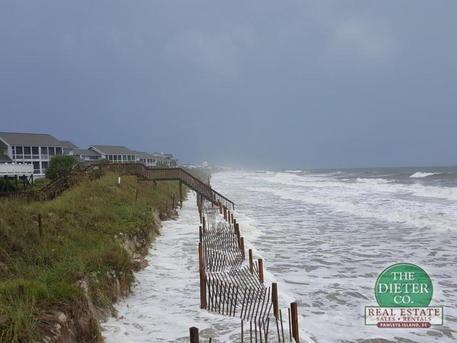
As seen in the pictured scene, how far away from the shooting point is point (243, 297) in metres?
10.2

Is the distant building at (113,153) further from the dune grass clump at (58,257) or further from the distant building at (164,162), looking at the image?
the dune grass clump at (58,257)

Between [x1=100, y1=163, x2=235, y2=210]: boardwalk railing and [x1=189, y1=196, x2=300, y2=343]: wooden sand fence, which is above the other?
[x1=100, y1=163, x2=235, y2=210]: boardwalk railing

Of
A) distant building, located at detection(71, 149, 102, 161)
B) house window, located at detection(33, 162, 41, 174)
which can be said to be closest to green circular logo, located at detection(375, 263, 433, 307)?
house window, located at detection(33, 162, 41, 174)

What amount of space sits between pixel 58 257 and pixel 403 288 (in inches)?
342

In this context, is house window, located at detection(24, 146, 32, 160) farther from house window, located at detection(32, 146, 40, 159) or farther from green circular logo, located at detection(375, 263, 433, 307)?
green circular logo, located at detection(375, 263, 433, 307)

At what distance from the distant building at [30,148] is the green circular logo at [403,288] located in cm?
5556

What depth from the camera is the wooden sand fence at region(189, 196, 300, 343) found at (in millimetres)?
7809

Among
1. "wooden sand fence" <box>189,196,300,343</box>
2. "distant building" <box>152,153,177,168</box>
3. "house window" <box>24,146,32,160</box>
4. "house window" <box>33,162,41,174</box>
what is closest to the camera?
"wooden sand fence" <box>189,196,300,343</box>

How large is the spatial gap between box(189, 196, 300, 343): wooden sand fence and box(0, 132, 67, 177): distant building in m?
51.0

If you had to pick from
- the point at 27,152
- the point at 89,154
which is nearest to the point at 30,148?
the point at 27,152

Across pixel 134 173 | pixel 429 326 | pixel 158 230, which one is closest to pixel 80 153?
pixel 134 173

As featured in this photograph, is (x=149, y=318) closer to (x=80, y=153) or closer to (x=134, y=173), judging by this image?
(x=134, y=173)

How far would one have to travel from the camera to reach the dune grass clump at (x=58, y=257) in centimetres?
684

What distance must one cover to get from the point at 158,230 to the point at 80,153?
75427mm
